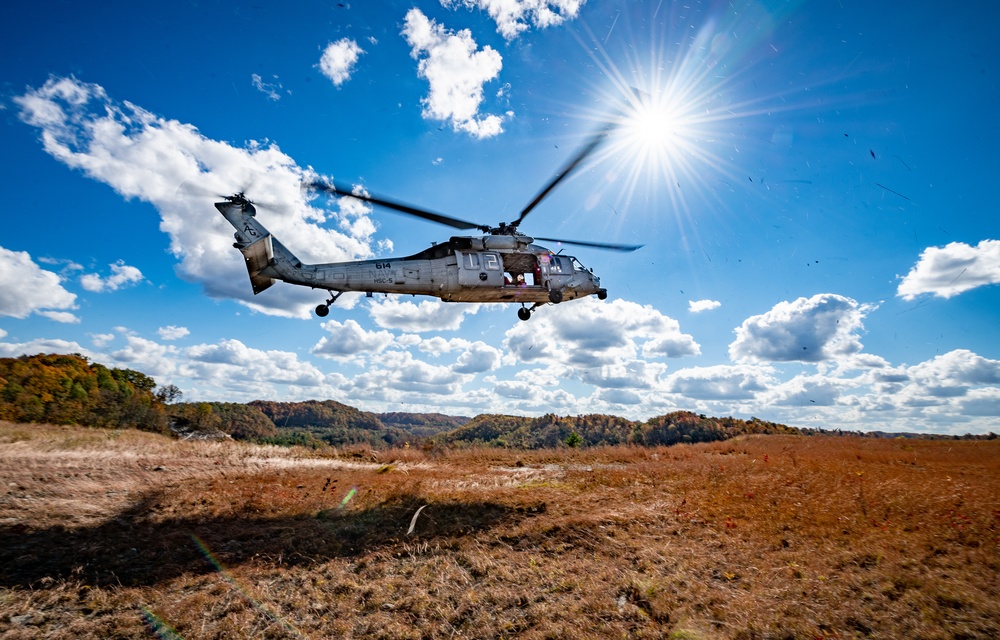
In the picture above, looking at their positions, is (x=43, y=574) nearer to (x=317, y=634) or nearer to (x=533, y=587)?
(x=317, y=634)

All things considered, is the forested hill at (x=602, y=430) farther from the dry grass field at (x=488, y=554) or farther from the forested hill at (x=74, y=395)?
the forested hill at (x=74, y=395)

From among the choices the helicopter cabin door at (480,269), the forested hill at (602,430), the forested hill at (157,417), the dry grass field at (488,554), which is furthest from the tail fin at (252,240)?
the forested hill at (602,430)

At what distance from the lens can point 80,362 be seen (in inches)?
3374

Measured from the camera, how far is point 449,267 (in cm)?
1688

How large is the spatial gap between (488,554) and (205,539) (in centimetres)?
634

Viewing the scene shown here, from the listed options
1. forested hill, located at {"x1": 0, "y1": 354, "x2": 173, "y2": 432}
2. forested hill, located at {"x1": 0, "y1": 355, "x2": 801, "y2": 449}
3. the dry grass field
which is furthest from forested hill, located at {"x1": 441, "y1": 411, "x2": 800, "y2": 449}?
forested hill, located at {"x1": 0, "y1": 354, "x2": 173, "y2": 432}

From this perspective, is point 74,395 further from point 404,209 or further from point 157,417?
point 404,209

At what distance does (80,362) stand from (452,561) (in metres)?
111

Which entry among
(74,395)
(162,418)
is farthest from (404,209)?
(74,395)

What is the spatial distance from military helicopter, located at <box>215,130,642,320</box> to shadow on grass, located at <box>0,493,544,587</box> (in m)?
7.00

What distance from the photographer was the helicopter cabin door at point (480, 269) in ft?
55.7

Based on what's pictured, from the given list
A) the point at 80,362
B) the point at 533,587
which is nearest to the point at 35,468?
the point at 533,587

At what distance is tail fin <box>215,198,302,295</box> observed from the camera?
14.5 m

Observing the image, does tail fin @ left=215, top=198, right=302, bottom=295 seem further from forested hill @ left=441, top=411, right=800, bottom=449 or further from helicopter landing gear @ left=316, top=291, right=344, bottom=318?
forested hill @ left=441, top=411, right=800, bottom=449
